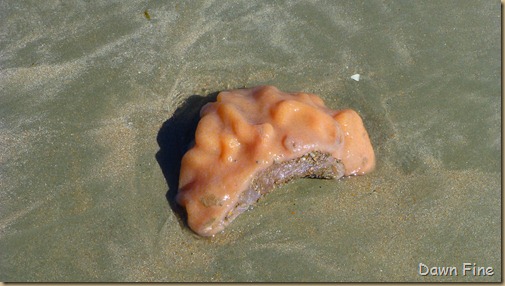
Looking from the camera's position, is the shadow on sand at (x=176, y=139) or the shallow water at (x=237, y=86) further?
the shadow on sand at (x=176, y=139)

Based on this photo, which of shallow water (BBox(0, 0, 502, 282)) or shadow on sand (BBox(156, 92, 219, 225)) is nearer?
shallow water (BBox(0, 0, 502, 282))

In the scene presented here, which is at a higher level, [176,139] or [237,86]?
[237,86]

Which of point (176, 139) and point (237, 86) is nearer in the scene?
point (176, 139)

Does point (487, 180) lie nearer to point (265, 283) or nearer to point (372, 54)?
point (372, 54)
